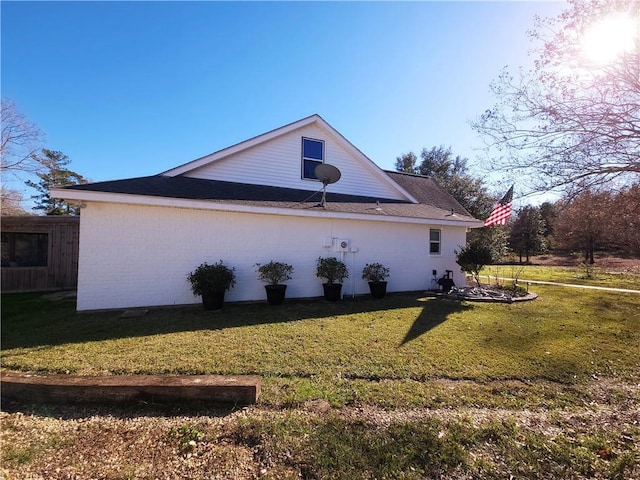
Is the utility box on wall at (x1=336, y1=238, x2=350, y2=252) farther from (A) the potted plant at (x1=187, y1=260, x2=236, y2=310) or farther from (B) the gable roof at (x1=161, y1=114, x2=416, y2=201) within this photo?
(B) the gable roof at (x1=161, y1=114, x2=416, y2=201)

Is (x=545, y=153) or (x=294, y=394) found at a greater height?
(x=545, y=153)

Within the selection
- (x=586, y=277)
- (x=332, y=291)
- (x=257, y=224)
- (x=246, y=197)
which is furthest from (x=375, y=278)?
(x=586, y=277)

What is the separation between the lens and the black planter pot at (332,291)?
8.89 meters

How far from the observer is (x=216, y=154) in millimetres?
9969

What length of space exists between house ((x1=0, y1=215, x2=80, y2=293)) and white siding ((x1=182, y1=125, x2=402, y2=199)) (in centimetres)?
546

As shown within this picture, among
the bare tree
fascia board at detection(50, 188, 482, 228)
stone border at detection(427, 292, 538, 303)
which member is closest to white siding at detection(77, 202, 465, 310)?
fascia board at detection(50, 188, 482, 228)

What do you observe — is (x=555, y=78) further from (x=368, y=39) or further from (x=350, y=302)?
(x=350, y=302)

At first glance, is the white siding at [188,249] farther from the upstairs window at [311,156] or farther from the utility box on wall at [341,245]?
the upstairs window at [311,156]

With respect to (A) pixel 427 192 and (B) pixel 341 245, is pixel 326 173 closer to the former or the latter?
(B) pixel 341 245

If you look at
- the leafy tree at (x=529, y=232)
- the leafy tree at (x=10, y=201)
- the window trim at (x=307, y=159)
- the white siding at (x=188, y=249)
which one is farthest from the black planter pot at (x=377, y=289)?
the leafy tree at (x=529, y=232)

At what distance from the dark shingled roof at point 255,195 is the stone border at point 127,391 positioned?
5.03 metres

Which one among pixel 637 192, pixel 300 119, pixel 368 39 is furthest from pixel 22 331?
pixel 637 192

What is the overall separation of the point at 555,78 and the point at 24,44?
47.4 ft

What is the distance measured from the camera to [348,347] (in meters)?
5.00
